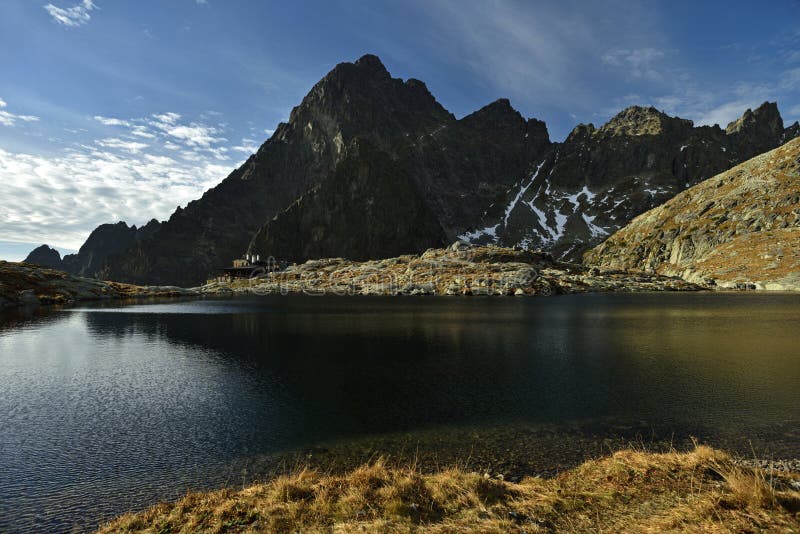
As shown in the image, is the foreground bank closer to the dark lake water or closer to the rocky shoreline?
the rocky shoreline

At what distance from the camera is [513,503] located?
12.9 m

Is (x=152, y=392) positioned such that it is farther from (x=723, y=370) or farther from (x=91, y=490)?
(x=723, y=370)

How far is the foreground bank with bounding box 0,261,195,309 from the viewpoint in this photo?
118 m

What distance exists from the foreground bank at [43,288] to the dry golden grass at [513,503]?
137666 mm

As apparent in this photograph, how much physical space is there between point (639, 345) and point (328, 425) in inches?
1620

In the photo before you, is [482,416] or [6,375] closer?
[482,416]

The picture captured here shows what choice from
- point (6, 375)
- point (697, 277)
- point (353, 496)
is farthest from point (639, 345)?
point (697, 277)

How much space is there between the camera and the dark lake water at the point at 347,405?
61.4 feet

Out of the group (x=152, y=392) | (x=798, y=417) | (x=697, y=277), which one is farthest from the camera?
(x=697, y=277)

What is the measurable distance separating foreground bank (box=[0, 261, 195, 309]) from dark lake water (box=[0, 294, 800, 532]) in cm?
8625

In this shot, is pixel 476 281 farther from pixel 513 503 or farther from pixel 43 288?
pixel 513 503

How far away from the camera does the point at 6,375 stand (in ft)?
122

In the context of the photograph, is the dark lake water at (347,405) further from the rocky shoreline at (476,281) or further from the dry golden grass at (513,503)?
the rocky shoreline at (476,281)

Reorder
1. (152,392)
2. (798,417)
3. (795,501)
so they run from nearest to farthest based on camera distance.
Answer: (795,501) < (798,417) < (152,392)
